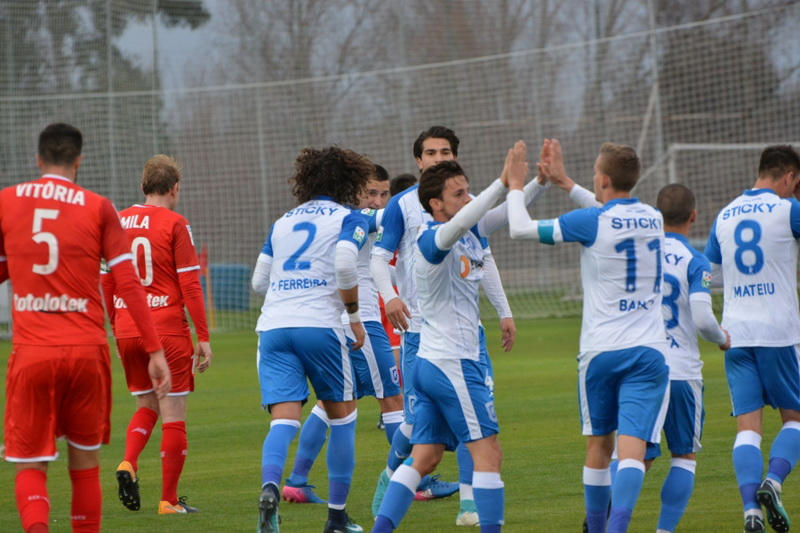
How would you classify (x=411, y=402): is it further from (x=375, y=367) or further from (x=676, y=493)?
(x=375, y=367)

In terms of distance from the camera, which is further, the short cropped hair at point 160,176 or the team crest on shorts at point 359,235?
the short cropped hair at point 160,176

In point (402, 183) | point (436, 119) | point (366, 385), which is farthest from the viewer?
point (436, 119)

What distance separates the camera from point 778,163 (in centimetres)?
684

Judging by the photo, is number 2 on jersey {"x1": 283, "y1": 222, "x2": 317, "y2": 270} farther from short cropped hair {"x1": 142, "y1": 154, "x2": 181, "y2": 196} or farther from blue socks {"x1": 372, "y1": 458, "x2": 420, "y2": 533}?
blue socks {"x1": 372, "y1": 458, "x2": 420, "y2": 533}

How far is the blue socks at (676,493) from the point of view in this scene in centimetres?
589

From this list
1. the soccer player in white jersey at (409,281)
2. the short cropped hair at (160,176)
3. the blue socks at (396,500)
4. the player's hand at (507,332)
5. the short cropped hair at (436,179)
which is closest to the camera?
the blue socks at (396,500)

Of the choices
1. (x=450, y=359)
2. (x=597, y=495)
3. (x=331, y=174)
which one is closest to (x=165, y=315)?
(x=331, y=174)

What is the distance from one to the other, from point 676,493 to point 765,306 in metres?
1.47

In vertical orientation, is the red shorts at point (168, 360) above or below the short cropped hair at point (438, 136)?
below

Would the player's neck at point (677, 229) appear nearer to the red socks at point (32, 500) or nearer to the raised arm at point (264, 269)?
the raised arm at point (264, 269)

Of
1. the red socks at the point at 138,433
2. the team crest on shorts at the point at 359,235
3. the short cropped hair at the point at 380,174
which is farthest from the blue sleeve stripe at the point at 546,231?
the short cropped hair at the point at 380,174

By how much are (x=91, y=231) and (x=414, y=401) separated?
71.9 inches

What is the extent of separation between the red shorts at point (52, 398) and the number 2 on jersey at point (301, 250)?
163 centimetres

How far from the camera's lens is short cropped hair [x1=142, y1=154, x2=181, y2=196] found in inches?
300
